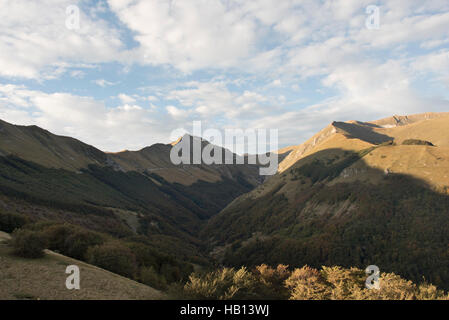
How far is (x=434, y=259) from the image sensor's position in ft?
286

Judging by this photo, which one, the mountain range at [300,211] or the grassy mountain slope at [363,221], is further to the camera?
the grassy mountain slope at [363,221]

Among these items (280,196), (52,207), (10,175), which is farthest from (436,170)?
(10,175)

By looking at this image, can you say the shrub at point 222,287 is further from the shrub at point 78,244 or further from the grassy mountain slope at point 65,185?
the grassy mountain slope at point 65,185

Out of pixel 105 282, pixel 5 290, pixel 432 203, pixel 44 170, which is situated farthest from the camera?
pixel 44 170

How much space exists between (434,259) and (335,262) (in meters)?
31.4

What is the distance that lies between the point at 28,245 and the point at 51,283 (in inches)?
265

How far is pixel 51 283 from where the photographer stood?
2067 cm

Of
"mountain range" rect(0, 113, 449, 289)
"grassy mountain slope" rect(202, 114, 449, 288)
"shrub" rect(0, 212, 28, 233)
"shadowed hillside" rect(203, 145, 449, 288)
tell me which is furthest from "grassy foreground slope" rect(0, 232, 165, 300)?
"grassy mountain slope" rect(202, 114, 449, 288)

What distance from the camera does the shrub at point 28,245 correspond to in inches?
979

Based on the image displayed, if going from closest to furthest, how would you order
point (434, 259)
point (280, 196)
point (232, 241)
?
point (434, 259), point (232, 241), point (280, 196)

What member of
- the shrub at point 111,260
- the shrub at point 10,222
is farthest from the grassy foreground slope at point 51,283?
the shrub at point 10,222

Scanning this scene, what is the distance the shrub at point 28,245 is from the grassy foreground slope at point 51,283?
611 millimetres

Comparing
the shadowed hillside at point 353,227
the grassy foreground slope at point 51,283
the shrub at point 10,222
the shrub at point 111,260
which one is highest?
the shrub at point 10,222
